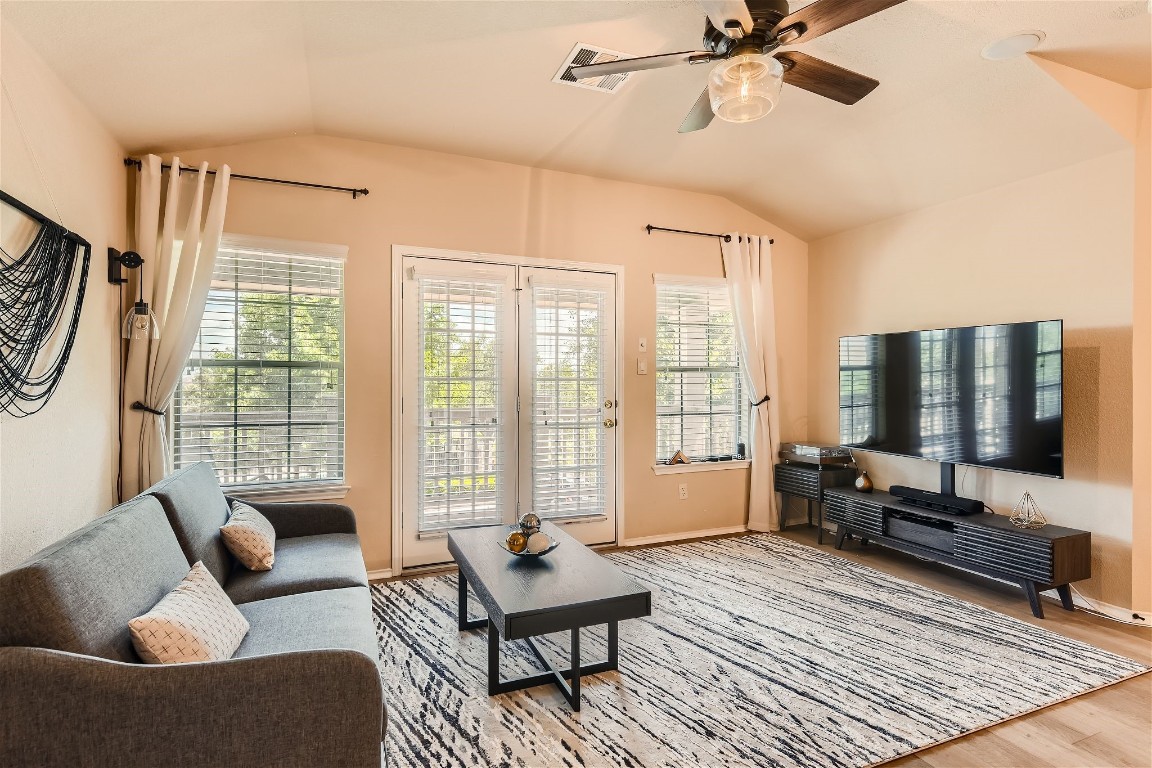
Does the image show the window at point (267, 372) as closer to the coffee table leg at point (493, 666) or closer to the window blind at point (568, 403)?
the window blind at point (568, 403)

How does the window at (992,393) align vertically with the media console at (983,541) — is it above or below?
above

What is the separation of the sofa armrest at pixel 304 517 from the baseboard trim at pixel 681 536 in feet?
7.05

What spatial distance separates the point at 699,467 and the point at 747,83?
3333 mm

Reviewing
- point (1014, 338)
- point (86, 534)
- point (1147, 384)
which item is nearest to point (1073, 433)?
point (1147, 384)

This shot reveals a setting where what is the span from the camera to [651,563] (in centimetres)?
418

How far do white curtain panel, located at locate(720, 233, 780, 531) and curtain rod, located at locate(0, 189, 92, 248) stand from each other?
4.16 m

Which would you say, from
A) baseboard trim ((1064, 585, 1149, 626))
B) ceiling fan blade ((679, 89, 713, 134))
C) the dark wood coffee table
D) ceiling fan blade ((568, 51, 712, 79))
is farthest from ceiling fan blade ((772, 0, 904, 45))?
baseboard trim ((1064, 585, 1149, 626))

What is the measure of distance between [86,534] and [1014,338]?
14.3ft

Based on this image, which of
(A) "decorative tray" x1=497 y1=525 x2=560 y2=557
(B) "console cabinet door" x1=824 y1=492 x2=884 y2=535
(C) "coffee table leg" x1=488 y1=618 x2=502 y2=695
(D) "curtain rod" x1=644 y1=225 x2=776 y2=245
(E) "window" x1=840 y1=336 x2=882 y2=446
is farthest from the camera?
(D) "curtain rod" x1=644 y1=225 x2=776 y2=245

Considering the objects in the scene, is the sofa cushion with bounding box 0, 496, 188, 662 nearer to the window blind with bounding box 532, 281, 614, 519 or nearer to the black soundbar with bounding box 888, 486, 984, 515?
the window blind with bounding box 532, 281, 614, 519

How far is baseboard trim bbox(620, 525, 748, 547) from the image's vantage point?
4648 millimetres

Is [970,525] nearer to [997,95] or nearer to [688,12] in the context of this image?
[997,95]

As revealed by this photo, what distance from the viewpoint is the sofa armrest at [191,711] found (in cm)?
137

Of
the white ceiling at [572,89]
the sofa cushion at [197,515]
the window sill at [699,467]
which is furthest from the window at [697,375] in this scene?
the sofa cushion at [197,515]
